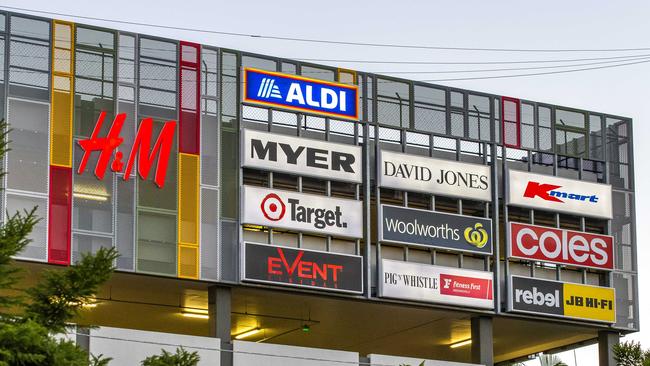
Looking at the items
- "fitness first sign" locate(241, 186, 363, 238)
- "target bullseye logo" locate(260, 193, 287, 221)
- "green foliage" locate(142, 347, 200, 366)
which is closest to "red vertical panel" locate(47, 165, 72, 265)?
"fitness first sign" locate(241, 186, 363, 238)

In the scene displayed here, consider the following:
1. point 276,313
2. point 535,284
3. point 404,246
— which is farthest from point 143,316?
point 535,284

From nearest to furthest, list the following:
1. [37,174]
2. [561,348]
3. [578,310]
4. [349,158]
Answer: [37,174] < [349,158] < [578,310] < [561,348]

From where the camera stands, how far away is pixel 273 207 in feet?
147

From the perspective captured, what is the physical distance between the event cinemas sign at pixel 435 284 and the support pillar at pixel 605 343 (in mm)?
4327

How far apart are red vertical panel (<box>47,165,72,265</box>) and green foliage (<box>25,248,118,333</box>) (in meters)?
14.2

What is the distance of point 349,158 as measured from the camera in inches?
1820

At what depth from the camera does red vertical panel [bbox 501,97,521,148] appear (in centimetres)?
4925

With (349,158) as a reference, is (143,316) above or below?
below

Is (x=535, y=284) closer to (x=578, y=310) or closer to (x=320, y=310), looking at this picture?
(x=578, y=310)

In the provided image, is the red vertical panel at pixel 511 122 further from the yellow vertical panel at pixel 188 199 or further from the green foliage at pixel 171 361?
the green foliage at pixel 171 361

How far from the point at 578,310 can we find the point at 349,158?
28.6ft

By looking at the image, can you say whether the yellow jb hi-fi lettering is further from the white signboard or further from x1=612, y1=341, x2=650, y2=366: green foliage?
x1=612, y1=341, x2=650, y2=366: green foliage

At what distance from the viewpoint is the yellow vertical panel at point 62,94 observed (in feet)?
140

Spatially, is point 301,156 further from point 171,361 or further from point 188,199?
point 171,361
